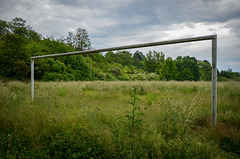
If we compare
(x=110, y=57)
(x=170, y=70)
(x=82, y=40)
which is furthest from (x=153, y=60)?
(x=82, y=40)

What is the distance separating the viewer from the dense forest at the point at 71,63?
19359mm

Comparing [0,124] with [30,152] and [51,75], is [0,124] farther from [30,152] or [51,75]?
[51,75]

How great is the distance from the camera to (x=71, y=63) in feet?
103

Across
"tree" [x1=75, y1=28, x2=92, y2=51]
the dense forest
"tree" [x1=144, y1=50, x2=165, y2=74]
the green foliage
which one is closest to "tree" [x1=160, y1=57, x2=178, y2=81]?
the dense forest

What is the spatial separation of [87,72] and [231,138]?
1298 inches

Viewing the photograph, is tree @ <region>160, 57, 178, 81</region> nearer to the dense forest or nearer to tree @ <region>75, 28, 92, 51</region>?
the dense forest

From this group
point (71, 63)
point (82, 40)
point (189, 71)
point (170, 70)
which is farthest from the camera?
point (82, 40)

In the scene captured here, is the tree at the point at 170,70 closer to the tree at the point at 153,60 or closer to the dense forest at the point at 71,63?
the dense forest at the point at 71,63

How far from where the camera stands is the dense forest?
63.5 ft

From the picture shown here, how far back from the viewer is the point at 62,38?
40594 millimetres

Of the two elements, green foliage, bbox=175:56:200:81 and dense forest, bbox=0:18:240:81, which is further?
green foliage, bbox=175:56:200:81

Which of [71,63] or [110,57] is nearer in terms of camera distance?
[71,63]

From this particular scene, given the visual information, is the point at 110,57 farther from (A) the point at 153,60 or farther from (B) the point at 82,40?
(A) the point at 153,60

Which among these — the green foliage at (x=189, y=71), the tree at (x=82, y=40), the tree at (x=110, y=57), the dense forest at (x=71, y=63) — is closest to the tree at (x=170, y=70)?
the dense forest at (x=71, y=63)
